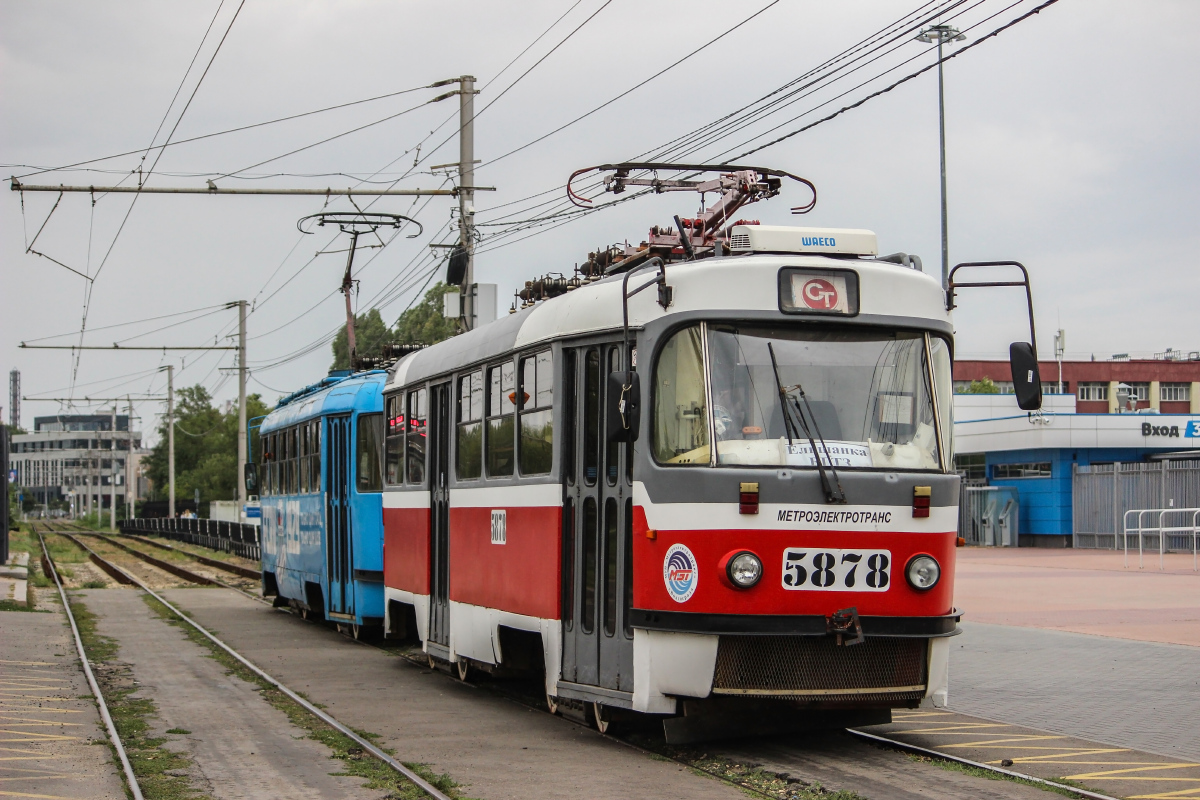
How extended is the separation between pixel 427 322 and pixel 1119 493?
2200 inches

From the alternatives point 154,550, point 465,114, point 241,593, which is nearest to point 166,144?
point 465,114

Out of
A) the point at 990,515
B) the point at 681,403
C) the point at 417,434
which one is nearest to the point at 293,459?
the point at 417,434

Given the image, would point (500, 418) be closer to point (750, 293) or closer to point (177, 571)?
point (750, 293)

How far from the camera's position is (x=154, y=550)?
56.8m

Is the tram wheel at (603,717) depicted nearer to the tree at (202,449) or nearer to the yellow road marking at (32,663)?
the yellow road marking at (32,663)

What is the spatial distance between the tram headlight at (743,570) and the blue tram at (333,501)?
906 cm

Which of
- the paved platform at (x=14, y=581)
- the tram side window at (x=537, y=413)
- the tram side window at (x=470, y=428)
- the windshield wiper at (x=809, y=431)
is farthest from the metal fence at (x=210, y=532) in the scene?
the windshield wiper at (x=809, y=431)

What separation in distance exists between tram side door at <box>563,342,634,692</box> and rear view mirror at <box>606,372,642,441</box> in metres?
0.56

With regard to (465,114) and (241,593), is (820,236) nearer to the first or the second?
(465,114)

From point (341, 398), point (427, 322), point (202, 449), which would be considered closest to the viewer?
point (341, 398)

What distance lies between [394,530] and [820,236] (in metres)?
6.94

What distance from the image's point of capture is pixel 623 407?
29.1ft

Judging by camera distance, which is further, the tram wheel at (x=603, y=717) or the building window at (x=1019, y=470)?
the building window at (x=1019, y=470)

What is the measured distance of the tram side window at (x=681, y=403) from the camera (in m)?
8.98
